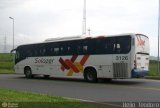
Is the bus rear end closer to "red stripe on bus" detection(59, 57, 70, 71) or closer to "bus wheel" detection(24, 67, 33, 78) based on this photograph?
"red stripe on bus" detection(59, 57, 70, 71)

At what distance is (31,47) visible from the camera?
101 feet

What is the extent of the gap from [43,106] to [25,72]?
20.2m

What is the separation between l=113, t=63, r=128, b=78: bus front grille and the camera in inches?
906

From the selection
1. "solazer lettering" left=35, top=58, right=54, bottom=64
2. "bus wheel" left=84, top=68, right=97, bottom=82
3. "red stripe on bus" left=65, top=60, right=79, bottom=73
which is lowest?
"bus wheel" left=84, top=68, right=97, bottom=82

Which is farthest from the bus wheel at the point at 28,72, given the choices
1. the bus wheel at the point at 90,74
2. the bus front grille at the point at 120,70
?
the bus front grille at the point at 120,70

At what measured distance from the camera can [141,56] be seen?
77.3 feet

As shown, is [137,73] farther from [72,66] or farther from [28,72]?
[28,72]

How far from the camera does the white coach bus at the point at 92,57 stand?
75.6 feet

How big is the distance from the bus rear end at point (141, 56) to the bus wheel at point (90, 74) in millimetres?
3063

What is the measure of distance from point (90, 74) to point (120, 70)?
8.66 feet

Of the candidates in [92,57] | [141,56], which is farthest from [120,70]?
[92,57]

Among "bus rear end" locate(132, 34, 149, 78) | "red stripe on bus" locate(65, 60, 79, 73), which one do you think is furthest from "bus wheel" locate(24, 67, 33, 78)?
"bus rear end" locate(132, 34, 149, 78)

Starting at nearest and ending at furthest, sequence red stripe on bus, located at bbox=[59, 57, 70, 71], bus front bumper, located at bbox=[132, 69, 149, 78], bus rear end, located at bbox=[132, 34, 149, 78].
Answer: bus front bumper, located at bbox=[132, 69, 149, 78] → bus rear end, located at bbox=[132, 34, 149, 78] → red stripe on bus, located at bbox=[59, 57, 70, 71]

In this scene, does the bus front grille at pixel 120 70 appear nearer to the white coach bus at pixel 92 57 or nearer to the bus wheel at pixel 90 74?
the white coach bus at pixel 92 57
